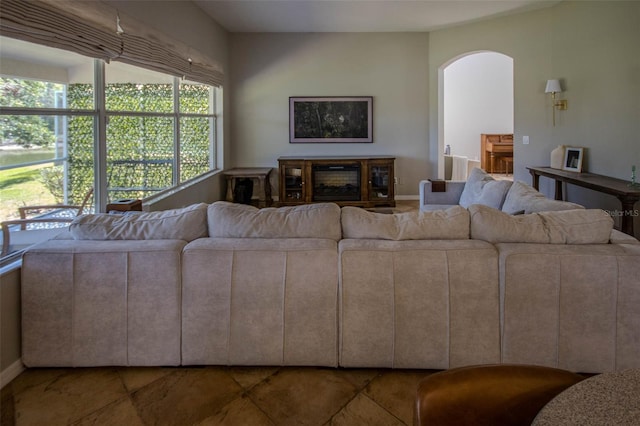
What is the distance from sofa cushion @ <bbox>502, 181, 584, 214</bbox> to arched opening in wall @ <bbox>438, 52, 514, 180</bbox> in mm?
7352

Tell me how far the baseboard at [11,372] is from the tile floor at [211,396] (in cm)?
3

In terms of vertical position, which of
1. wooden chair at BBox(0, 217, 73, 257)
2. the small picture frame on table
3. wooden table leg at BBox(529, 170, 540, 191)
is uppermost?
the small picture frame on table

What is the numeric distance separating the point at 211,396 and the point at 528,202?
2.39 meters

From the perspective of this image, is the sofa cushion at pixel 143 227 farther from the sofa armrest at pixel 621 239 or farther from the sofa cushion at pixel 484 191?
the sofa cushion at pixel 484 191

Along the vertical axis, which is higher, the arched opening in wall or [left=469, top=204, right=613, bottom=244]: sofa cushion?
A: the arched opening in wall

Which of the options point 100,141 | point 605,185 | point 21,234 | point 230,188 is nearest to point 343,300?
point 21,234

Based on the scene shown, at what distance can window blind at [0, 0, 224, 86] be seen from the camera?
2.43 metres

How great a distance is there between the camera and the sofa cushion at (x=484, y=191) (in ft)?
12.6

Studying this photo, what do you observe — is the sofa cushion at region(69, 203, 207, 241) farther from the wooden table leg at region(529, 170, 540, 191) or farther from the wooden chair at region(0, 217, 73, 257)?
the wooden table leg at region(529, 170, 540, 191)

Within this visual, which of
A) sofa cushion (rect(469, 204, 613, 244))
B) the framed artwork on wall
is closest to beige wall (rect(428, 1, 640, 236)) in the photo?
the framed artwork on wall

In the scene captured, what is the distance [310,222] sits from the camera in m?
2.43

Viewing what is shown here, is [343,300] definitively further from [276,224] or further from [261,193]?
[261,193]

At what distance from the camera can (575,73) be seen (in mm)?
5484

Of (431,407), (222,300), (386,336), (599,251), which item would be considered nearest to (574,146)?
(599,251)
